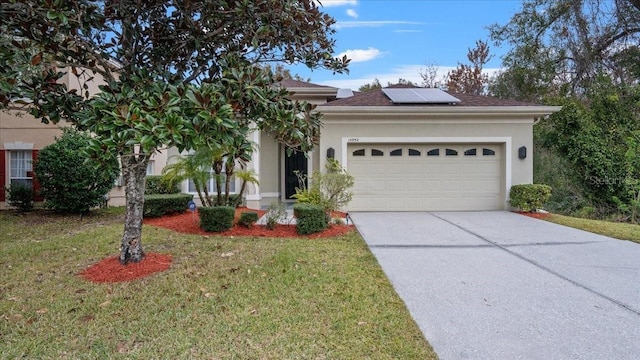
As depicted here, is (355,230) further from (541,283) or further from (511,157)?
(511,157)

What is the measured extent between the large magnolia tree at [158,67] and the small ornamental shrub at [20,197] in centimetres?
808

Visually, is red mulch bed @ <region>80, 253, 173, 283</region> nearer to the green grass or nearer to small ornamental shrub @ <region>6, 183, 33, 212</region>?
the green grass

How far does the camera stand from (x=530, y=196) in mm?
10414

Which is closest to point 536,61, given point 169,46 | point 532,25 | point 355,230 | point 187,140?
point 532,25

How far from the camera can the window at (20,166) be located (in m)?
12.5

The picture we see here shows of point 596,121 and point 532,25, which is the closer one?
point 596,121

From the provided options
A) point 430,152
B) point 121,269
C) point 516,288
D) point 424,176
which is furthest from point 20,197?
point 516,288

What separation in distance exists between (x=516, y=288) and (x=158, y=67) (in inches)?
218

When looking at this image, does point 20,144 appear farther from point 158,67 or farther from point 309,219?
point 309,219

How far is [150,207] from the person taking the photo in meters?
9.27

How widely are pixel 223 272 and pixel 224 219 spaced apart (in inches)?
112

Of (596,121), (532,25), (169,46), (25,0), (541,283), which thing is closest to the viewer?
(25,0)

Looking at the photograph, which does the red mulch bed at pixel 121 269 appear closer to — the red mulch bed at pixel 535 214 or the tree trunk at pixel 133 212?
the tree trunk at pixel 133 212

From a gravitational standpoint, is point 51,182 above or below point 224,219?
above
